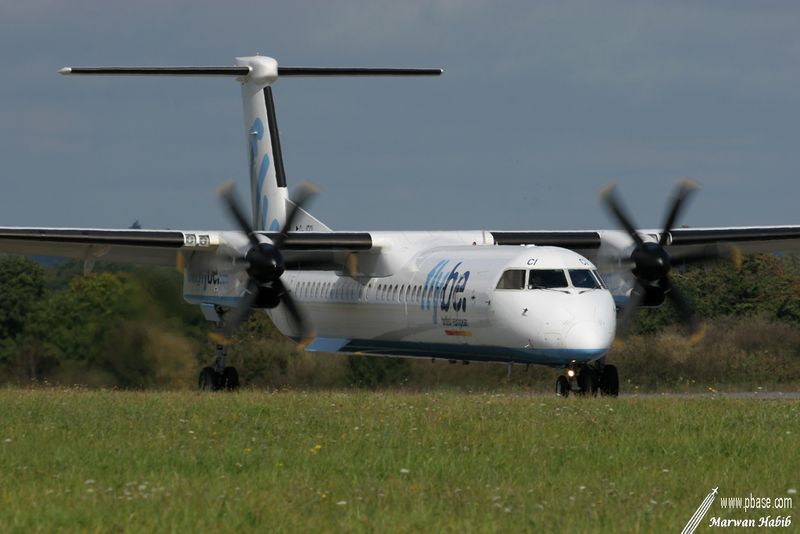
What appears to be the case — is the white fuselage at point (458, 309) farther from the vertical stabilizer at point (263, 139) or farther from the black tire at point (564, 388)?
the vertical stabilizer at point (263, 139)

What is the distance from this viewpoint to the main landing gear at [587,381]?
21.9 metres

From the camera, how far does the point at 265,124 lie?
31.5 metres

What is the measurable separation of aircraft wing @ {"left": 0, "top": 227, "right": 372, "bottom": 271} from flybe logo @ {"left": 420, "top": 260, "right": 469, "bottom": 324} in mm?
2335

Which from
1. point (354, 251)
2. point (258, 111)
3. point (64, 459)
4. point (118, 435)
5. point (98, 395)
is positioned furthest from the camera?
point (258, 111)

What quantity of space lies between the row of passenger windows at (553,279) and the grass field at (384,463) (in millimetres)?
3188

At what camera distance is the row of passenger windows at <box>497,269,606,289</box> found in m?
21.6

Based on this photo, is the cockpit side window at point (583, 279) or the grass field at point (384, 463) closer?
the grass field at point (384, 463)

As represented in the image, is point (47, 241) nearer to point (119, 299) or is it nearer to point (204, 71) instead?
point (119, 299)

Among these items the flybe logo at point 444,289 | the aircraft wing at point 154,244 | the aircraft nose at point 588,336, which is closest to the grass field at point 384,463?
the aircraft nose at point 588,336

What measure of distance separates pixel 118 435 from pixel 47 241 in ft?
35.6

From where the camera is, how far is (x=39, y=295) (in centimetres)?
3153

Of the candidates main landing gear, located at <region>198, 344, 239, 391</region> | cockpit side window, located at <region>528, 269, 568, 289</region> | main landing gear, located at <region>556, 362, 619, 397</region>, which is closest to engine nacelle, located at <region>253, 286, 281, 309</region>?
main landing gear, located at <region>198, 344, 239, 391</region>

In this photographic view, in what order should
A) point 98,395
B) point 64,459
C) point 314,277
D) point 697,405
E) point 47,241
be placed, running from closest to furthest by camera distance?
point 64,459 → point 697,405 → point 98,395 → point 47,241 → point 314,277

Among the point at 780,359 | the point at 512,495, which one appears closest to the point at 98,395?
the point at 512,495
